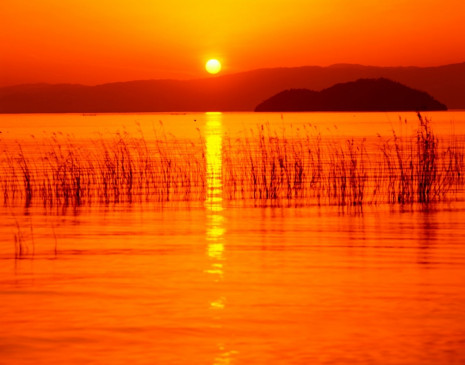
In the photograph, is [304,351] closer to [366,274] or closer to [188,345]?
[188,345]

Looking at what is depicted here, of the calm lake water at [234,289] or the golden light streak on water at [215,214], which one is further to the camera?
the golden light streak on water at [215,214]

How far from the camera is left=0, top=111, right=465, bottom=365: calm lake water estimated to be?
26.3 ft

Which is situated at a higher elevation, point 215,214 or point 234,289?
point 215,214

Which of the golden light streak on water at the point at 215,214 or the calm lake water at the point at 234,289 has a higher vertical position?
the golden light streak on water at the point at 215,214

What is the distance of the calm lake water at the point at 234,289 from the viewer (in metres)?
8.03

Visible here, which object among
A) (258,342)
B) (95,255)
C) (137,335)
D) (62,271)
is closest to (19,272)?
(62,271)

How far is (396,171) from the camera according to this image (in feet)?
92.1

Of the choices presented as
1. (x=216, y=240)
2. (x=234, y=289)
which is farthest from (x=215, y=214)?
(x=234, y=289)

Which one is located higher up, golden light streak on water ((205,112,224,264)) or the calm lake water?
golden light streak on water ((205,112,224,264))

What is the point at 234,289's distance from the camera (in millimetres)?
10664

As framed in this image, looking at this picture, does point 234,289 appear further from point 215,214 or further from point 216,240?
point 215,214

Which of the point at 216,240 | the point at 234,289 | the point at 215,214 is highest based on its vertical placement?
the point at 215,214

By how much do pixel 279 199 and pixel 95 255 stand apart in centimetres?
847

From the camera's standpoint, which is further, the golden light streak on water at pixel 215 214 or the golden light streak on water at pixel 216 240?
the golden light streak on water at pixel 215 214
